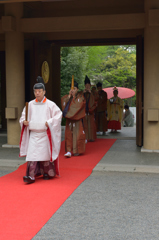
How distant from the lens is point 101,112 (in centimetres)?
1216

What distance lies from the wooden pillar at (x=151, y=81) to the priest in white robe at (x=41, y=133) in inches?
123

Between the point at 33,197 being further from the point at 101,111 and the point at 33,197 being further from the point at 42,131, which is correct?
the point at 101,111

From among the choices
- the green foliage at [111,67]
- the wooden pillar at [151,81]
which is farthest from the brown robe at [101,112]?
the green foliage at [111,67]

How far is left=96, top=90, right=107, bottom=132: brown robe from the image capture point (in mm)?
11938

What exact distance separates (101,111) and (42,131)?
20.1 ft

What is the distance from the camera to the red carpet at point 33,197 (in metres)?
3.97

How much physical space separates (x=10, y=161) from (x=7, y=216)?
11.1 feet

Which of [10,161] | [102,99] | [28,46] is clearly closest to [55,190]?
[10,161]

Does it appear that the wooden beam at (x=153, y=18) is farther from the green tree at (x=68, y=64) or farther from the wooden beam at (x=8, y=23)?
the green tree at (x=68, y=64)

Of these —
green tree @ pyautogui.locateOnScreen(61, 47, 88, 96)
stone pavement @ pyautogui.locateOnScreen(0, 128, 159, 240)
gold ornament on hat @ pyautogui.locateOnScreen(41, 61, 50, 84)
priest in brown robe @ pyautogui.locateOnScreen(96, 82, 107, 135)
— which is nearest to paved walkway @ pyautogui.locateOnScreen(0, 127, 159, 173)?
stone pavement @ pyautogui.locateOnScreen(0, 128, 159, 240)

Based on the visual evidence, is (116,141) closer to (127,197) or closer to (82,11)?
(82,11)

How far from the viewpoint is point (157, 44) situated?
8414mm

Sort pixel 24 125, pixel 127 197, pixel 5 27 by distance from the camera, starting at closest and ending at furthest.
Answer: pixel 127 197 → pixel 24 125 → pixel 5 27

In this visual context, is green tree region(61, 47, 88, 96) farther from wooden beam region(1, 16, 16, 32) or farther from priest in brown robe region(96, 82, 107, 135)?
wooden beam region(1, 16, 16, 32)
